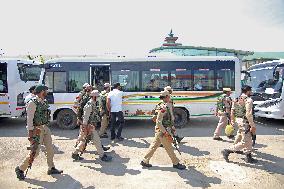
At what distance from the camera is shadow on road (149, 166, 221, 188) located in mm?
6483

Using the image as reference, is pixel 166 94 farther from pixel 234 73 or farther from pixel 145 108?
pixel 234 73

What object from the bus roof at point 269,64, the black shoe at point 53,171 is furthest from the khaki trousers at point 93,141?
the bus roof at point 269,64

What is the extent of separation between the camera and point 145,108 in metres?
12.0

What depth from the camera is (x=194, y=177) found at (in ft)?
22.4

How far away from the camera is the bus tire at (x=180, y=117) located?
1204 cm

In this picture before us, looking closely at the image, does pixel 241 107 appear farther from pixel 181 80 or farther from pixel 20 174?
pixel 20 174

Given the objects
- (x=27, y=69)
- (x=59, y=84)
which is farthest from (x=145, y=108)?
(x=27, y=69)

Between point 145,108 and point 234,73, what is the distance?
3.76m

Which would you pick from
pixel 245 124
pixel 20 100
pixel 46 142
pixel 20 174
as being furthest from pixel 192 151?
pixel 20 100

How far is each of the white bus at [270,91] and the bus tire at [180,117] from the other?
3309 millimetres

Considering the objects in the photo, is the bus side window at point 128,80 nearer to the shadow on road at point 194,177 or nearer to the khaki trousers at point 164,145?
the khaki trousers at point 164,145

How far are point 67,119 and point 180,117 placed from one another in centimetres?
445

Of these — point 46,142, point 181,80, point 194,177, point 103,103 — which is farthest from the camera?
point 181,80

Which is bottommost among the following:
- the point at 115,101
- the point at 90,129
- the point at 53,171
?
the point at 53,171
